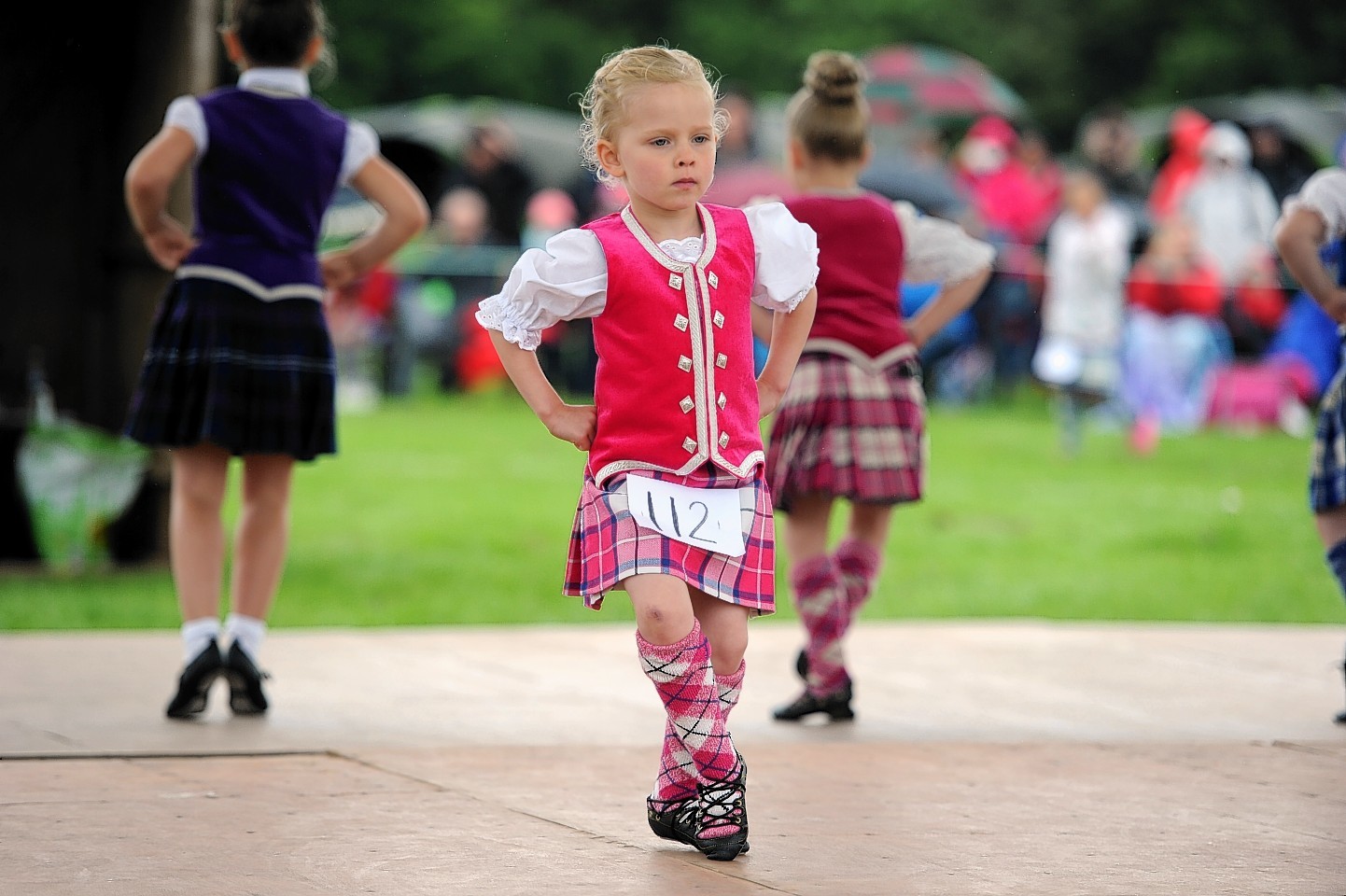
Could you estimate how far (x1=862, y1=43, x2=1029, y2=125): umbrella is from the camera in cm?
2328

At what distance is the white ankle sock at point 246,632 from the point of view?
5.21 metres

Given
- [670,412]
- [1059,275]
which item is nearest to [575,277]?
[670,412]

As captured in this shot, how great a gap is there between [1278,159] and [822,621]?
17.6 m

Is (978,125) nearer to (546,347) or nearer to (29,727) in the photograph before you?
(546,347)

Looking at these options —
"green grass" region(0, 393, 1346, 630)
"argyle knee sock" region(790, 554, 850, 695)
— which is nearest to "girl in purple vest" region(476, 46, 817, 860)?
"argyle knee sock" region(790, 554, 850, 695)

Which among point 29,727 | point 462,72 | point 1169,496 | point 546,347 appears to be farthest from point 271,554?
point 462,72

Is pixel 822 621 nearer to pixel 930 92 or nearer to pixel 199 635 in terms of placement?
pixel 199 635

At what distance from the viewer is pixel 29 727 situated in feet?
16.1

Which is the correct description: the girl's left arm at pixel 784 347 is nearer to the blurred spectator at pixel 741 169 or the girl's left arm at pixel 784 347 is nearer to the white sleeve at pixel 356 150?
Result: the white sleeve at pixel 356 150

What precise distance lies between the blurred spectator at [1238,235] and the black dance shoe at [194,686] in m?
14.1

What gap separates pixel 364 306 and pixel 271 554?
13851 mm

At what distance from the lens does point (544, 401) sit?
3.85 metres

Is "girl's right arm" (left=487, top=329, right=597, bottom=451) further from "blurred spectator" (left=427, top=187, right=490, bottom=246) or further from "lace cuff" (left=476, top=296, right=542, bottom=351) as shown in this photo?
"blurred spectator" (left=427, top=187, right=490, bottom=246)

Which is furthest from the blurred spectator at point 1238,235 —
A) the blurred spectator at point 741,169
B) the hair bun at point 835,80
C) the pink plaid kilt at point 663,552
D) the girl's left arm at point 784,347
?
the pink plaid kilt at point 663,552
